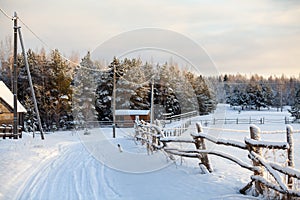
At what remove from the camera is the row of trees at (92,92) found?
109 feet

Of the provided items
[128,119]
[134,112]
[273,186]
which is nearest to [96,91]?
[128,119]

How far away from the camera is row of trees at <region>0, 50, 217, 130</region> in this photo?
3328cm

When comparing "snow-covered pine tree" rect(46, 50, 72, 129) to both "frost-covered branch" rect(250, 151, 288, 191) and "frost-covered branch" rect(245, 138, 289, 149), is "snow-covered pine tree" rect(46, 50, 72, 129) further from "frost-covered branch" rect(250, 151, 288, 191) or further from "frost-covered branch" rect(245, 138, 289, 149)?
"frost-covered branch" rect(250, 151, 288, 191)

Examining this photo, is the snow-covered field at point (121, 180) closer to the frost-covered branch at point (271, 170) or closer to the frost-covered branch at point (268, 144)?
the frost-covered branch at point (271, 170)

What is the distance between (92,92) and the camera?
1582 inches

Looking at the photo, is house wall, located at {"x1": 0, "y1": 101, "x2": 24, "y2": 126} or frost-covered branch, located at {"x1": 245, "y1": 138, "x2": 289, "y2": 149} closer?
frost-covered branch, located at {"x1": 245, "y1": 138, "x2": 289, "y2": 149}

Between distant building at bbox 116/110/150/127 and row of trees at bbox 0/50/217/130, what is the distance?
0.55 metres

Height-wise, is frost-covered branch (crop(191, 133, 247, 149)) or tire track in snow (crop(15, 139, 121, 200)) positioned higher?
frost-covered branch (crop(191, 133, 247, 149))

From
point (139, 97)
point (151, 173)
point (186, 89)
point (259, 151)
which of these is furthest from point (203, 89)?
point (259, 151)

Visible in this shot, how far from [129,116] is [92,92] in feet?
21.2

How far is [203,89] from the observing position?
116 feet

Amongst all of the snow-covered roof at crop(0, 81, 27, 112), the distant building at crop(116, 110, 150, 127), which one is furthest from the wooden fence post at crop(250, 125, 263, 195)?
the distant building at crop(116, 110, 150, 127)

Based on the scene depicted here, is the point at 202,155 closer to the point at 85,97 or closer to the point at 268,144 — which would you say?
the point at 268,144

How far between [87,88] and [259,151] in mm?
34400
